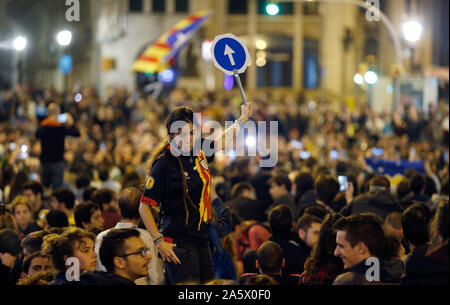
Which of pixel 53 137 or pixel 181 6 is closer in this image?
pixel 53 137

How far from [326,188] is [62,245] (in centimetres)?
397

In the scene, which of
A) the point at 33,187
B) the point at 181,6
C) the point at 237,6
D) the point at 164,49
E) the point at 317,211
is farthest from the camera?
the point at 237,6

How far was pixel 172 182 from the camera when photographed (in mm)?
6277

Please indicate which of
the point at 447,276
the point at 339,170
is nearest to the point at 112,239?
the point at 447,276

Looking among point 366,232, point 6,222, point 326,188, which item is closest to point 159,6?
point 326,188

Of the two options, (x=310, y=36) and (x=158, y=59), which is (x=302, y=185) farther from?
(x=310, y=36)

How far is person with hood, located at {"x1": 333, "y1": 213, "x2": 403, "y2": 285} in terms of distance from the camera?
5.28m

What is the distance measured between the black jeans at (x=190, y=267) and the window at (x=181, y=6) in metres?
46.8

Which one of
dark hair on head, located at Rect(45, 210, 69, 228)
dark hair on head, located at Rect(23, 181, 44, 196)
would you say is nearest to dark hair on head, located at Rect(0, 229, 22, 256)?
dark hair on head, located at Rect(45, 210, 69, 228)

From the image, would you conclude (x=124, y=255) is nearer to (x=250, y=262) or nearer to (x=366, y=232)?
(x=366, y=232)

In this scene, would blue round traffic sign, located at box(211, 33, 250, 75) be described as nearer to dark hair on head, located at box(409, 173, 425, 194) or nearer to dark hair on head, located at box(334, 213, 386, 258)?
dark hair on head, located at box(334, 213, 386, 258)

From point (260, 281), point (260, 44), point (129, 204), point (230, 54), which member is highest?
point (260, 44)

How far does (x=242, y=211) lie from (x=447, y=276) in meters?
A: 4.98

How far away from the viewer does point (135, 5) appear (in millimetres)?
52375
